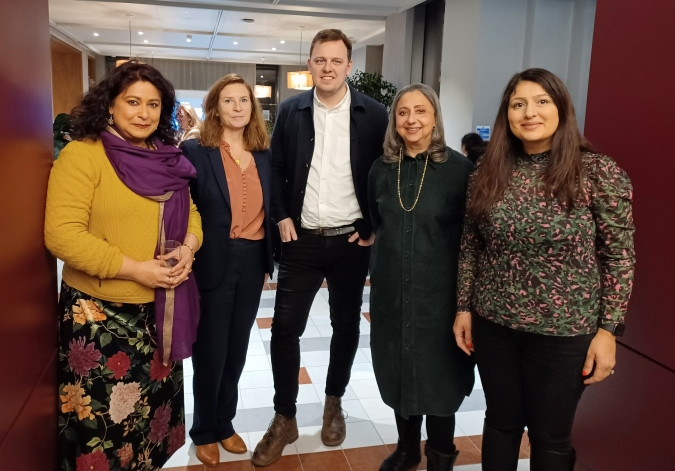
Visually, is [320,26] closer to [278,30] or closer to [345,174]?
[278,30]

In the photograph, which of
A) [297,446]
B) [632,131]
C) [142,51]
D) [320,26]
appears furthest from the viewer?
[142,51]

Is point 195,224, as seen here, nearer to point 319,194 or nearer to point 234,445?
point 319,194

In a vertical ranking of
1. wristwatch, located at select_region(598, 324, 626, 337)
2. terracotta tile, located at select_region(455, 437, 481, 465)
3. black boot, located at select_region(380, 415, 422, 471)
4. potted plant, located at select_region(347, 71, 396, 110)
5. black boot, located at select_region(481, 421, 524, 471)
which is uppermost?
potted plant, located at select_region(347, 71, 396, 110)

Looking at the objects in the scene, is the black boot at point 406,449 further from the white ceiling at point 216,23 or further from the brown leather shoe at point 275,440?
the white ceiling at point 216,23

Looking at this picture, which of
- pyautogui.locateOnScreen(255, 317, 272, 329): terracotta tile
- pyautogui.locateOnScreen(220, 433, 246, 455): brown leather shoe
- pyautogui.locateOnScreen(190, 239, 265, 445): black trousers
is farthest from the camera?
pyautogui.locateOnScreen(255, 317, 272, 329): terracotta tile

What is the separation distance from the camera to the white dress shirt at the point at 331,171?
2377 millimetres

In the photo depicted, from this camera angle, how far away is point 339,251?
241 centimetres

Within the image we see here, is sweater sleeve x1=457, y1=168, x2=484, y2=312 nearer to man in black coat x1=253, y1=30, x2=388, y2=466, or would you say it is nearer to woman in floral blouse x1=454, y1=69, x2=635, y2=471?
woman in floral blouse x1=454, y1=69, x2=635, y2=471

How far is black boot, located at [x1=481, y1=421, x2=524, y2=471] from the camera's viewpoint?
1.85 meters

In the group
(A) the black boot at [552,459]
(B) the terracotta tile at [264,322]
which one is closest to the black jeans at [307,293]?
(A) the black boot at [552,459]

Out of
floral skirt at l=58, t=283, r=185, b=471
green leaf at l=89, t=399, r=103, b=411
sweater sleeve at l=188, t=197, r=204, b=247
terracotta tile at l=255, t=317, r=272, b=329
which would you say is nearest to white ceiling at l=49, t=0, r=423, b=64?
terracotta tile at l=255, t=317, r=272, b=329

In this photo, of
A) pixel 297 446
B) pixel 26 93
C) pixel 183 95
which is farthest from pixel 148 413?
pixel 183 95

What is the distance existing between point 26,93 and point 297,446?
183 centimetres

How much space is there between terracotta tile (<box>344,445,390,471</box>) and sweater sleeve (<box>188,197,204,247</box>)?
1.19 metres
